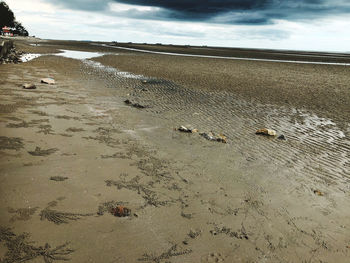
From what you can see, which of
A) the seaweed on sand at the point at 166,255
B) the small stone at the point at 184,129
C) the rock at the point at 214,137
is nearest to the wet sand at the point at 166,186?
the seaweed on sand at the point at 166,255

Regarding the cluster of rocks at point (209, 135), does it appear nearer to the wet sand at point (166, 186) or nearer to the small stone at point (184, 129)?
the small stone at point (184, 129)

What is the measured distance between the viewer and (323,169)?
6008mm

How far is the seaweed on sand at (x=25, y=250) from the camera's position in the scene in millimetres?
2809

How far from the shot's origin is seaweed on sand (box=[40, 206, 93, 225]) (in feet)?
11.3

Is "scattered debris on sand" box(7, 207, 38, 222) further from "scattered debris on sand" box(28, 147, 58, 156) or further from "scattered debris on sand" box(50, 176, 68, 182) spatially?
"scattered debris on sand" box(28, 147, 58, 156)

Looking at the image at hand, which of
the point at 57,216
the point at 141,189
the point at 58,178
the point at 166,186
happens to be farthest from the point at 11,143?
the point at 166,186

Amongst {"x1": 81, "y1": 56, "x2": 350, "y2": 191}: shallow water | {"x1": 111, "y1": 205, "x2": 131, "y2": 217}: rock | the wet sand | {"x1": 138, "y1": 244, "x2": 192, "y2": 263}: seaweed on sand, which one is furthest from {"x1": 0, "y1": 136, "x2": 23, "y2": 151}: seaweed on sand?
{"x1": 138, "y1": 244, "x2": 192, "y2": 263}: seaweed on sand

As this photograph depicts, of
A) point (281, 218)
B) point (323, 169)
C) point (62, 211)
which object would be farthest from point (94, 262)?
point (323, 169)

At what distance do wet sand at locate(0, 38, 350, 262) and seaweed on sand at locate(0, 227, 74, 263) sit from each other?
1cm

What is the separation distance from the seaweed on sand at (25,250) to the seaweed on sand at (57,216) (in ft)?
1.26

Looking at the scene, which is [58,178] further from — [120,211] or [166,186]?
[166,186]

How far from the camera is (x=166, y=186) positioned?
4676 millimetres

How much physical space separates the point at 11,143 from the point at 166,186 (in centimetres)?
375

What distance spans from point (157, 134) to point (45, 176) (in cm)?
362
